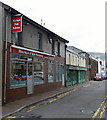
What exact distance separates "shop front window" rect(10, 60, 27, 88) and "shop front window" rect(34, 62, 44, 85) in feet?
6.13

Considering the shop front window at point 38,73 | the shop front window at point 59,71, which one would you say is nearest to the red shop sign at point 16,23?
the shop front window at point 38,73

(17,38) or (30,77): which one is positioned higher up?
(17,38)

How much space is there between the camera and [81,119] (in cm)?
884

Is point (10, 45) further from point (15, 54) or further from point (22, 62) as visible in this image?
point (22, 62)

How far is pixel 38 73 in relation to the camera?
17969 millimetres

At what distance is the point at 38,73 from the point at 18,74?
3.71 metres

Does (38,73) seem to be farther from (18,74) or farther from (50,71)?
(18,74)

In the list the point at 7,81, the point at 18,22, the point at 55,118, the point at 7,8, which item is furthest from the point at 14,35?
the point at 55,118

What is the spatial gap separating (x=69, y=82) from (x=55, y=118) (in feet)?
65.4

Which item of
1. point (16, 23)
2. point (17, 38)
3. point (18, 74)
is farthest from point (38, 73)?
point (16, 23)

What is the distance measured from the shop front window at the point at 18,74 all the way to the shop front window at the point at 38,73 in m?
1.87

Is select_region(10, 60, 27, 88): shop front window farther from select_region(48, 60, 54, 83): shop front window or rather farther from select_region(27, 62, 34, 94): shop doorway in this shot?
select_region(48, 60, 54, 83): shop front window

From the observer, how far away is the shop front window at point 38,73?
17.3 metres

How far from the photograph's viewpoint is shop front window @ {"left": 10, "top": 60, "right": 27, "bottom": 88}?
1363cm
